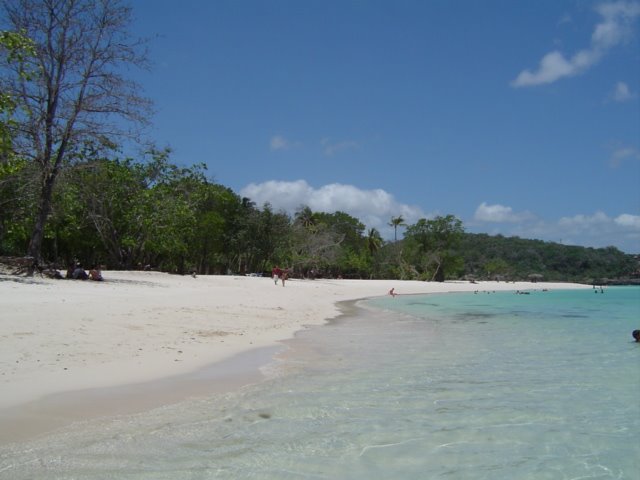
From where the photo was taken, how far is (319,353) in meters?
10.4

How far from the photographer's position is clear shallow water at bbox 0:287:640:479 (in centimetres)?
436

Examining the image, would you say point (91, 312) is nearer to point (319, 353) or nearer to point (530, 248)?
point (319, 353)

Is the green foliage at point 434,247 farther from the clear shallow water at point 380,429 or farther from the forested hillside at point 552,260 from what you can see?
the clear shallow water at point 380,429

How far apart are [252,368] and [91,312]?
4808mm

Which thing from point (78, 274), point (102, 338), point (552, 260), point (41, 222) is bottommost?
point (102, 338)

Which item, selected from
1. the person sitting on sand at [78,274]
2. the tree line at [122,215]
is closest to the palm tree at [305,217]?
the tree line at [122,215]

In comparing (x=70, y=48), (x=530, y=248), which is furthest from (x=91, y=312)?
(x=530, y=248)

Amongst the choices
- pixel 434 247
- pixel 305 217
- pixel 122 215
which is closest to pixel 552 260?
pixel 434 247

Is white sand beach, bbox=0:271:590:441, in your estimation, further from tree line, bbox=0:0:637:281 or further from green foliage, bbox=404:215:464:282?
green foliage, bbox=404:215:464:282

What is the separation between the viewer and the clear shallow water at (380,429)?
14.3 ft

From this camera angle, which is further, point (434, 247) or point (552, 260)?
point (552, 260)

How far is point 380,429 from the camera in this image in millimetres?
5531

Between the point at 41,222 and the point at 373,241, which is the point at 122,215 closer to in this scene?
the point at 41,222

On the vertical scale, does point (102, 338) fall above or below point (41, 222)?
below
